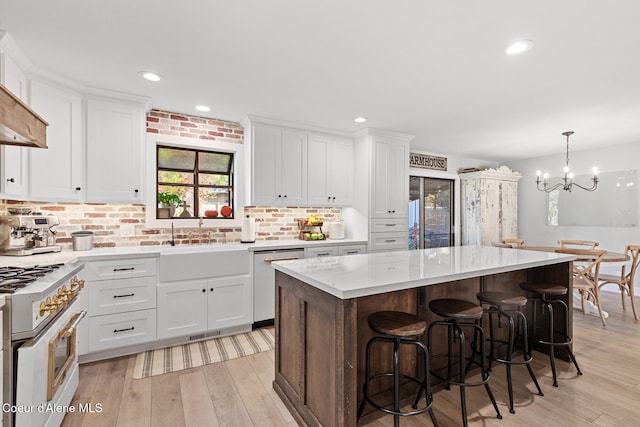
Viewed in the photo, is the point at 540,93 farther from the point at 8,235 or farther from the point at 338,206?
the point at 8,235

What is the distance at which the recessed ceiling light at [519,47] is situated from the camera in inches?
83.7

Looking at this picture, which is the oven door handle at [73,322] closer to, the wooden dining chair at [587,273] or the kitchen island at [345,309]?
the kitchen island at [345,309]

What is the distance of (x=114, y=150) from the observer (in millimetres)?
3045

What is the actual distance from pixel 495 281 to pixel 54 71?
13.5ft

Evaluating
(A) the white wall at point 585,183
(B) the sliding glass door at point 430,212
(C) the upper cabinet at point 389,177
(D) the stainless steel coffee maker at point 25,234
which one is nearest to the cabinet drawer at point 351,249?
(C) the upper cabinet at point 389,177

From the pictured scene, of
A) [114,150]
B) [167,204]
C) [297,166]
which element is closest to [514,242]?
[297,166]

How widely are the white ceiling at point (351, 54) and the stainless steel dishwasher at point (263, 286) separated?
1662mm

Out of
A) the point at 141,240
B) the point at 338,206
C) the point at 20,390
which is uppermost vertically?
the point at 338,206

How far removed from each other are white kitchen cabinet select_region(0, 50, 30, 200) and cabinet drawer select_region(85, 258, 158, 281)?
0.75 m

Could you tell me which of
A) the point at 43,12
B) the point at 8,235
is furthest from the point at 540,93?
the point at 8,235

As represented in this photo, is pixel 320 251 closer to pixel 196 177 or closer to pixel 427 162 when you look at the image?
pixel 196 177

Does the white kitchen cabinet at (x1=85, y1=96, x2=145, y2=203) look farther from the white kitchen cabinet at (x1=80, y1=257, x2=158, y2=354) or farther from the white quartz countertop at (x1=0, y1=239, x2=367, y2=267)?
the white kitchen cabinet at (x1=80, y1=257, x2=158, y2=354)

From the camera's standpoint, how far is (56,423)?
1.76 m

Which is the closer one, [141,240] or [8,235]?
[8,235]
